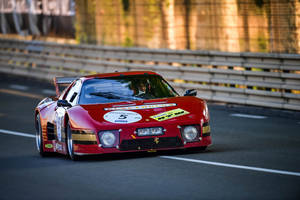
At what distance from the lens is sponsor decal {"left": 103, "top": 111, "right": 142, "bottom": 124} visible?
1072 centimetres

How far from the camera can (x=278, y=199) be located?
24.8ft

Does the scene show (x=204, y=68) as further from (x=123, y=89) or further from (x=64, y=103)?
(x=64, y=103)

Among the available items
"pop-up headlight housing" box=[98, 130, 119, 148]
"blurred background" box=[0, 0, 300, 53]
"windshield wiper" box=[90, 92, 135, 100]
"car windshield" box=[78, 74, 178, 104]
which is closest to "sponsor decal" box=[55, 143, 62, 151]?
"car windshield" box=[78, 74, 178, 104]

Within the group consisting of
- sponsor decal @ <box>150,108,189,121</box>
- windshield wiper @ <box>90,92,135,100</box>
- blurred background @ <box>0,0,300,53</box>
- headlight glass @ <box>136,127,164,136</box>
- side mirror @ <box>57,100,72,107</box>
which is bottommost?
headlight glass @ <box>136,127,164,136</box>

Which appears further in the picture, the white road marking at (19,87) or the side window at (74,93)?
the white road marking at (19,87)

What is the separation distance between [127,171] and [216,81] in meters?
9.29

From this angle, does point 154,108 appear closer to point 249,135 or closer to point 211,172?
point 211,172

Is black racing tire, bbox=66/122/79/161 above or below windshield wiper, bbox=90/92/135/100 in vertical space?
below

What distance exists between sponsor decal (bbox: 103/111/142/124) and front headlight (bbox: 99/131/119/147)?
0.16m

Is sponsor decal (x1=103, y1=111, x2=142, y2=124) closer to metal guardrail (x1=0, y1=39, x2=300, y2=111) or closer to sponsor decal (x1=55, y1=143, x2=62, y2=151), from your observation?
sponsor decal (x1=55, y1=143, x2=62, y2=151)

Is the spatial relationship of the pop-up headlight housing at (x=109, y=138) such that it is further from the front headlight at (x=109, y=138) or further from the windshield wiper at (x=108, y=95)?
the windshield wiper at (x=108, y=95)

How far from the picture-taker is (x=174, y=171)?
383 inches

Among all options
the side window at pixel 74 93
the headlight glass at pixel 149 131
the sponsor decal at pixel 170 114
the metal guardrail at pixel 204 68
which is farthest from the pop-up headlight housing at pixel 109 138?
the metal guardrail at pixel 204 68

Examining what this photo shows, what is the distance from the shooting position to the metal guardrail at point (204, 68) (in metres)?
16.9
